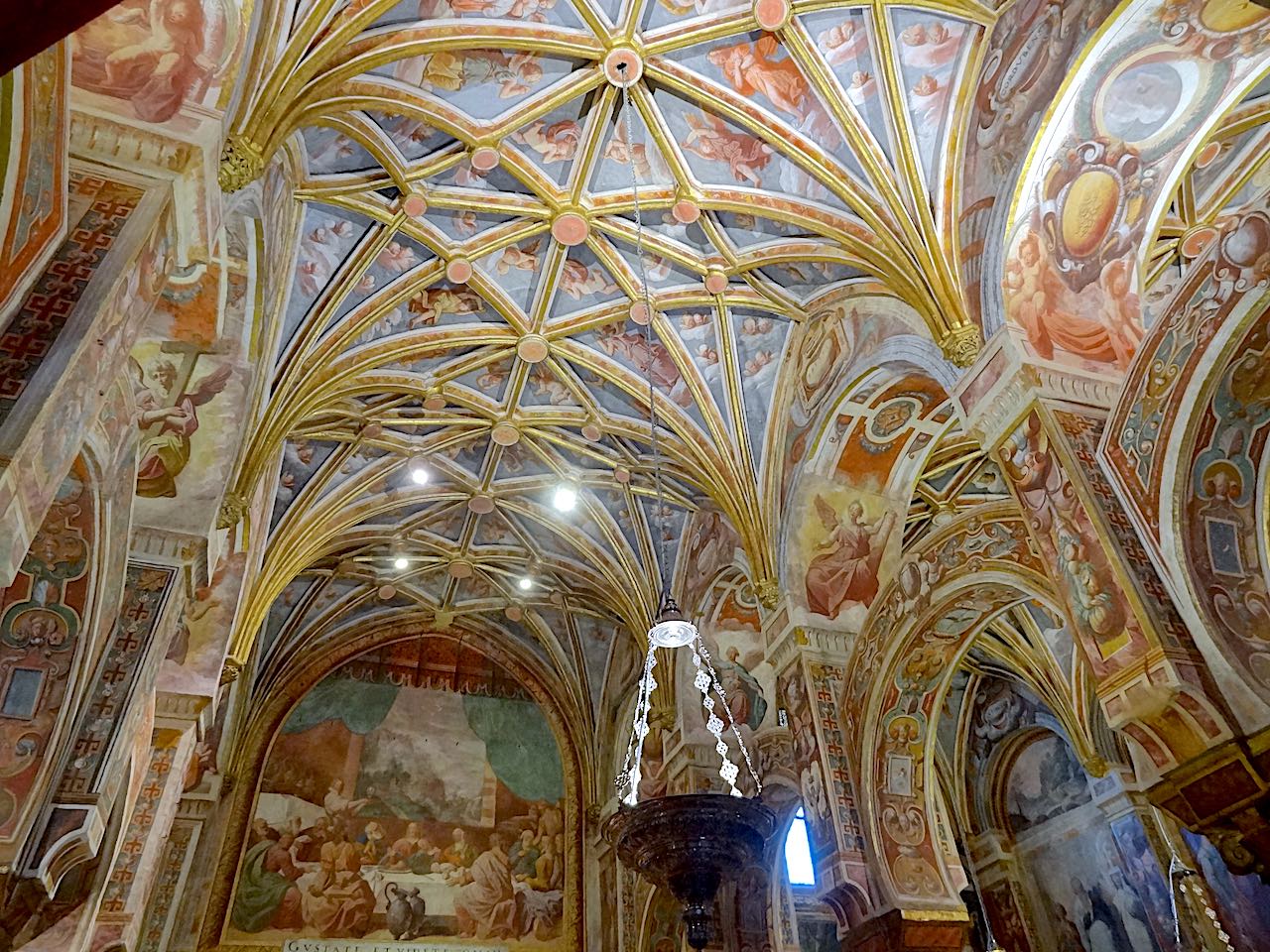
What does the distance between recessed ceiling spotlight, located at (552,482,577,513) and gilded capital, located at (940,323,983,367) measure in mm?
7985

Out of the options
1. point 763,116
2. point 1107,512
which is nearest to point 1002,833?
point 1107,512

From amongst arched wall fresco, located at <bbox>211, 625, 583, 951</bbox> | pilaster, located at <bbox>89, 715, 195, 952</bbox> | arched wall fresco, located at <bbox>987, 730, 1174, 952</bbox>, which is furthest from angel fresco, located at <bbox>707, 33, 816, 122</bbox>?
arched wall fresco, located at <bbox>211, 625, 583, 951</bbox>

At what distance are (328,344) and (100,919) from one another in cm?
683

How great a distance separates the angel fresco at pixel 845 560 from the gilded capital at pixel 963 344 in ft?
12.3

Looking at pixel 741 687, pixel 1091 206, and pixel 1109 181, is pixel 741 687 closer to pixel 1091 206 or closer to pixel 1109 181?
pixel 1091 206

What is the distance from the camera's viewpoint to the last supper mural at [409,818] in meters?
15.4

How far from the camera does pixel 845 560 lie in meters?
11.5

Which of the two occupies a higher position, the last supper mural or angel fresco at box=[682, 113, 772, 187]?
angel fresco at box=[682, 113, 772, 187]

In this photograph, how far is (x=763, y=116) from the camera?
968 cm

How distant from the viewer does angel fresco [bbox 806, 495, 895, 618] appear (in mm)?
11273

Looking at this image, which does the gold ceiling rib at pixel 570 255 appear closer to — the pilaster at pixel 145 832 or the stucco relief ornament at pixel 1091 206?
the stucco relief ornament at pixel 1091 206

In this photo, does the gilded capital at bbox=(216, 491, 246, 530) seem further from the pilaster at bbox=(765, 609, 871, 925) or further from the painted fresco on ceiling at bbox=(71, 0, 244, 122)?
the pilaster at bbox=(765, 609, 871, 925)

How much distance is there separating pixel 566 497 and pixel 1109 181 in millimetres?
9643

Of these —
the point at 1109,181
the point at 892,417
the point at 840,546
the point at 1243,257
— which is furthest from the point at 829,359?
the point at 1243,257
